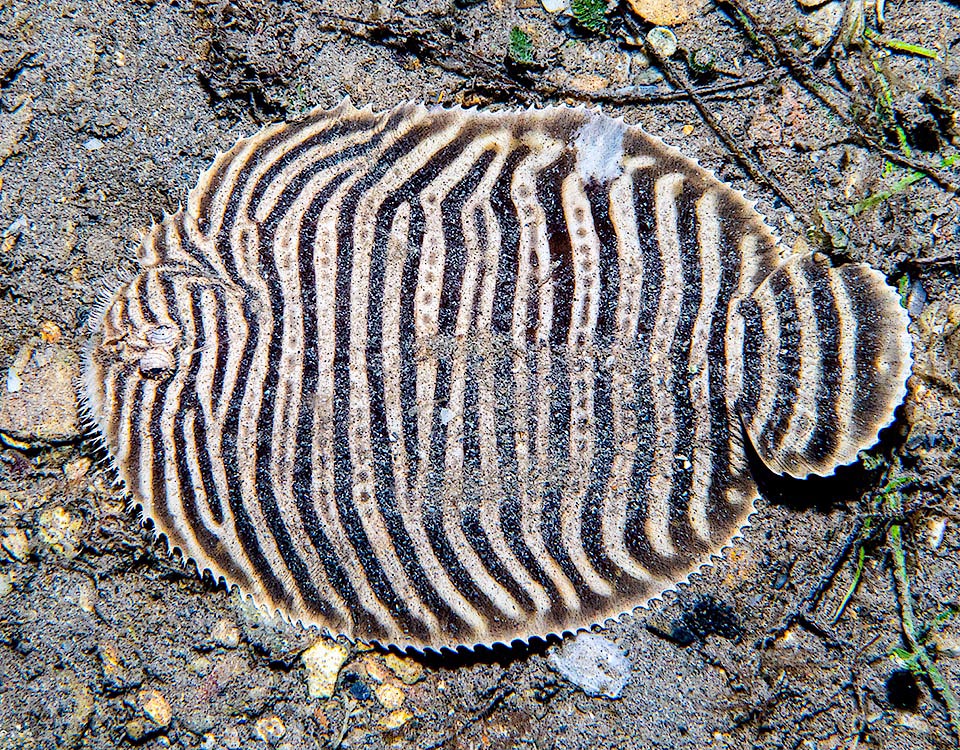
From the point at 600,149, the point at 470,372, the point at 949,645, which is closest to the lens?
the point at 470,372

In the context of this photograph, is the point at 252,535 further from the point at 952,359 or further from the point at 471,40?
the point at 952,359

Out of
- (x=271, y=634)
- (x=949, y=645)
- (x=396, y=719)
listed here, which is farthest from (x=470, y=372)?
(x=949, y=645)

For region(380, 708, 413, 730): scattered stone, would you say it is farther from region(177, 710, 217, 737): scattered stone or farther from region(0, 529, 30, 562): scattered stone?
region(0, 529, 30, 562): scattered stone

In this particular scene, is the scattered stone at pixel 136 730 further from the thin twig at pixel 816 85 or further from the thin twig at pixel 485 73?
the thin twig at pixel 816 85

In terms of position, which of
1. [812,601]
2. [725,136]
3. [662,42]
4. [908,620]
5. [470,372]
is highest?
[662,42]

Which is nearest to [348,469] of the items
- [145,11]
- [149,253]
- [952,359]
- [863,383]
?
[149,253]

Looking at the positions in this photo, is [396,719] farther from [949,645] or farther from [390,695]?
[949,645]
